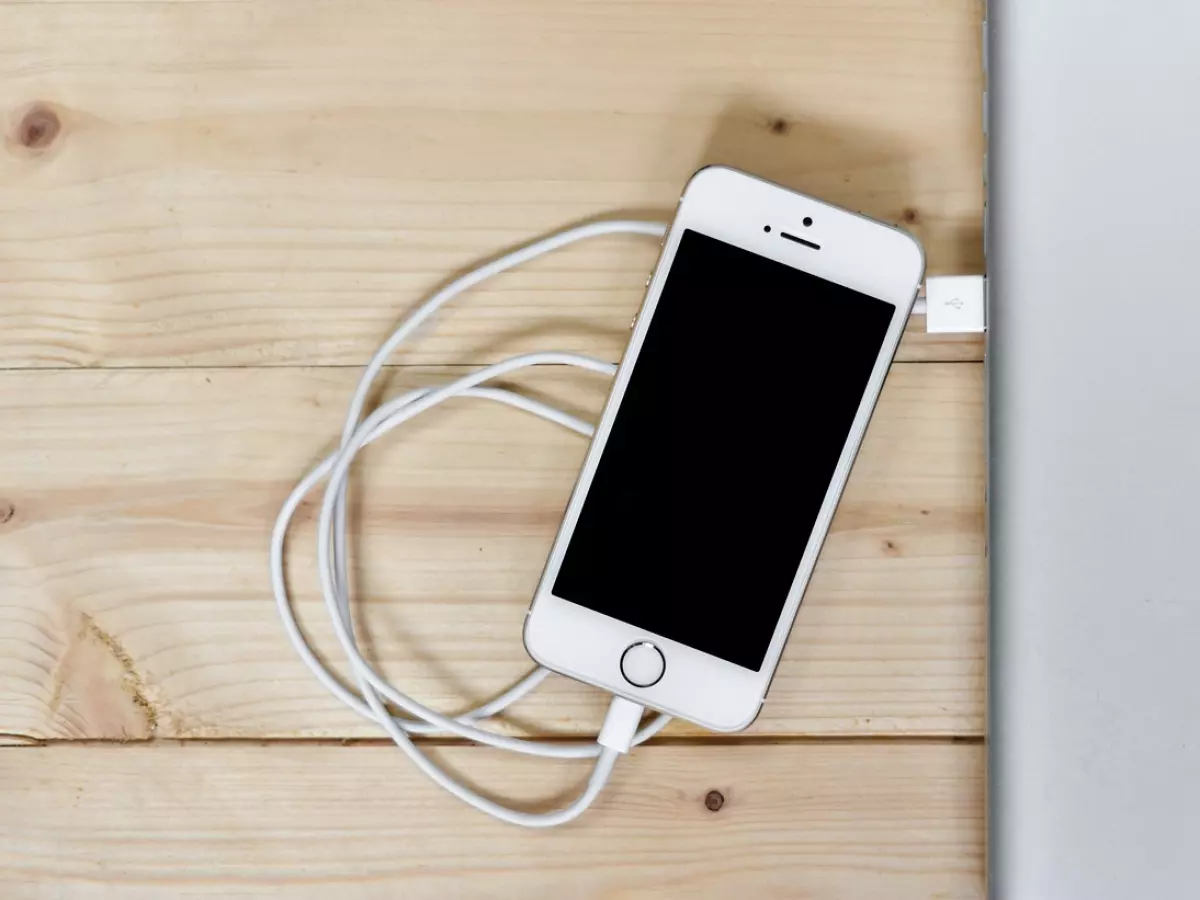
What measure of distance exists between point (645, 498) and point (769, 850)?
0.16 metres

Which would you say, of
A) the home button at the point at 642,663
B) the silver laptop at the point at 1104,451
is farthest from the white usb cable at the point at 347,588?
the silver laptop at the point at 1104,451

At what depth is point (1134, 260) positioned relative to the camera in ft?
1.22

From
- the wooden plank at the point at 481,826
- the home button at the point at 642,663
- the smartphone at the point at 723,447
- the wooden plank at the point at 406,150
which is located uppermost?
the wooden plank at the point at 406,150

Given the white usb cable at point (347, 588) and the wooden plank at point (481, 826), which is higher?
the white usb cable at point (347, 588)

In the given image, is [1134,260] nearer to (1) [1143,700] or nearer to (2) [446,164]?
(1) [1143,700]

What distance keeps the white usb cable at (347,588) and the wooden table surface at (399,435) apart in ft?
0.04

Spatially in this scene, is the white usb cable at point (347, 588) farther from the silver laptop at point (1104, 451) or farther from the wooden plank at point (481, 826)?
the silver laptop at point (1104, 451)

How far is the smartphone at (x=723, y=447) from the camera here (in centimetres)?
40

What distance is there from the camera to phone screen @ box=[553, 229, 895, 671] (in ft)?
1.31

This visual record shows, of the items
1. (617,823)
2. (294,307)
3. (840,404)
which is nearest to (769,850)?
(617,823)

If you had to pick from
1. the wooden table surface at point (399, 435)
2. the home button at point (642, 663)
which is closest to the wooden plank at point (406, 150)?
the wooden table surface at point (399, 435)

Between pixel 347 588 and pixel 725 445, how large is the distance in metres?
0.18

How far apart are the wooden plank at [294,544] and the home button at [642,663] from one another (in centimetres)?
4

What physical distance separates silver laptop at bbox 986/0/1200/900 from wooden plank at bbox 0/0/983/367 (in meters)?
0.05
